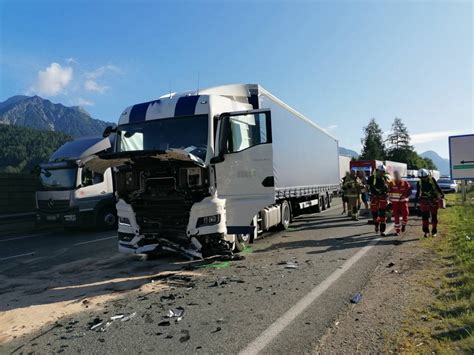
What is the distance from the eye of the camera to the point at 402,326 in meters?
3.86

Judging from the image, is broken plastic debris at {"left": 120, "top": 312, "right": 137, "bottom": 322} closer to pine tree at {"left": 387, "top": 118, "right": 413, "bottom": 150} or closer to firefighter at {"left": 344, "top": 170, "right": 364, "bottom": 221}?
firefighter at {"left": 344, "top": 170, "right": 364, "bottom": 221}

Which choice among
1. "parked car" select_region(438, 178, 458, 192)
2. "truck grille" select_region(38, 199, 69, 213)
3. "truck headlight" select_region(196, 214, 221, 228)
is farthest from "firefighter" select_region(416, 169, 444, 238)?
"parked car" select_region(438, 178, 458, 192)

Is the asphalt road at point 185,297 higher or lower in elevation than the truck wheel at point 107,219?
lower

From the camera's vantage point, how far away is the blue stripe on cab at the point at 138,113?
736 cm

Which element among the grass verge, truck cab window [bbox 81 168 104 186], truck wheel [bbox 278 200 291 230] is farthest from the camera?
truck cab window [bbox 81 168 104 186]

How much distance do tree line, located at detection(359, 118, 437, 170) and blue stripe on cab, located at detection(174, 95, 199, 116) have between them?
318 feet

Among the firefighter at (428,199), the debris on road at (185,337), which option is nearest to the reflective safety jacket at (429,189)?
the firefighter at (428,199)

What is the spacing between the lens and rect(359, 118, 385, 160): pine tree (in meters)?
98.2

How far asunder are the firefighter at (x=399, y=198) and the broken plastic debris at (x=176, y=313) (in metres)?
6.73

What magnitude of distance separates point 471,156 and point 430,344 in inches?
668

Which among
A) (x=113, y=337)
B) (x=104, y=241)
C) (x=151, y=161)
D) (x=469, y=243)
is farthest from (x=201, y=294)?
(x=104, y=241)

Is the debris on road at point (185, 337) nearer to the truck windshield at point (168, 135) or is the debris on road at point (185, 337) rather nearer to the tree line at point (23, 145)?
the truck windshield at point (168, 135)

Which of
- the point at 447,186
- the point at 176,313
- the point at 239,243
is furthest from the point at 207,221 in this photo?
the point at 447,186

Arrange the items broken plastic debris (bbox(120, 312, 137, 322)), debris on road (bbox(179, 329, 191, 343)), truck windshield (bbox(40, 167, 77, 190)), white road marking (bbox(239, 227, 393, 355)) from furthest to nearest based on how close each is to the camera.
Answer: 1. truck windshield (bbox(40, 167, 77, 190))
2. broken plastic debris (bbox(120, 312, 137, 322))
3. debris on road (bbox(179, 329, 191, 343))
4. white road marking (bbox(239, 227, 393, 355))
